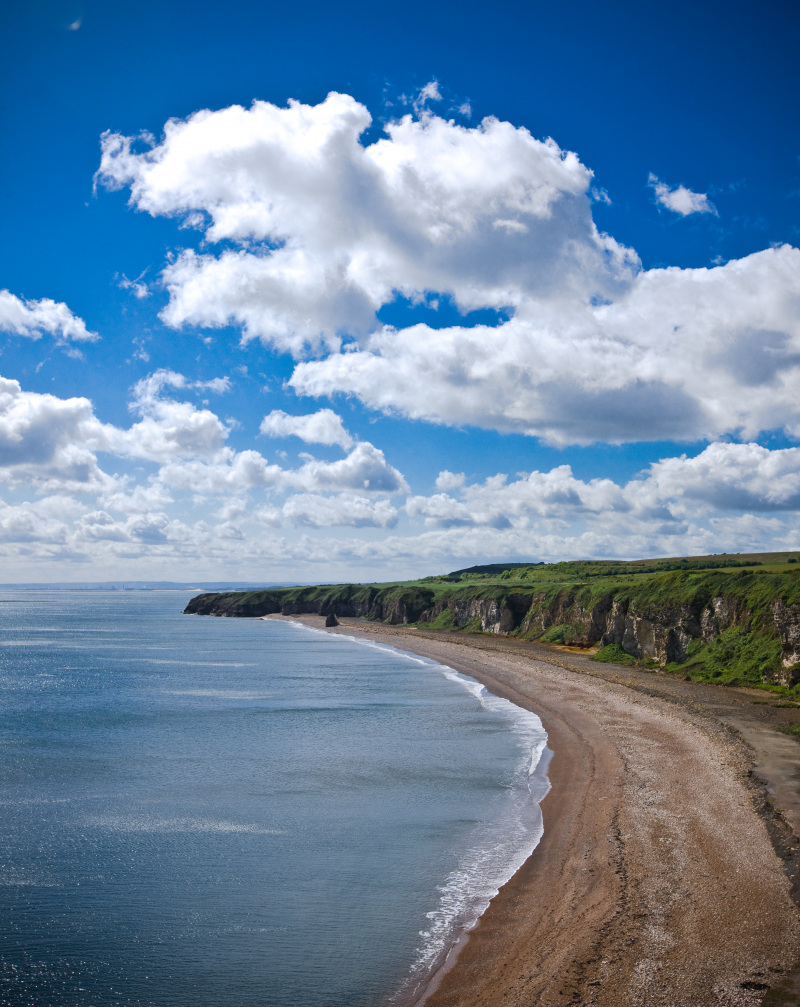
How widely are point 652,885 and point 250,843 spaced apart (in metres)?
11.7

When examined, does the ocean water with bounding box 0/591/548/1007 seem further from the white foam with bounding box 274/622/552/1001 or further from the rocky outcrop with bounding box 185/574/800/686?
the rocky outcrop with bounding box 185/574/800/686

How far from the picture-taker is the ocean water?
43.4 feet

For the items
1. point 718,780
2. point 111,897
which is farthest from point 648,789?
point 111,897

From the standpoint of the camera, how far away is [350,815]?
2219cm

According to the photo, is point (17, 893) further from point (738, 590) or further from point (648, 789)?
point (738, 590)

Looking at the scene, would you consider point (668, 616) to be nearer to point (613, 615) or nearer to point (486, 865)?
point (613, 615)

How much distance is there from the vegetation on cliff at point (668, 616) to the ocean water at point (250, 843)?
20114 mm

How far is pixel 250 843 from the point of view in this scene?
1983cm

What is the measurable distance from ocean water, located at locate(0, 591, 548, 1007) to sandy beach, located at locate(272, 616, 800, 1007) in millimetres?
1067

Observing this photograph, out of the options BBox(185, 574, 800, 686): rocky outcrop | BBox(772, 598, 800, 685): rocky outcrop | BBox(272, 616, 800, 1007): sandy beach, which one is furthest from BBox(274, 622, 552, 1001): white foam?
BBox(185, 574, 800, 686): rocky outcrop

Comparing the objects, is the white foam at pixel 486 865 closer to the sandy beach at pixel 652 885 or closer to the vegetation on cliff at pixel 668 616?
the sandy beach at pixel 652 885

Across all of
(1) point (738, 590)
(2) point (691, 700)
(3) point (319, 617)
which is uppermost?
(1) point (738, 590)

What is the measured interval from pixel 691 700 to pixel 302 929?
3500 centimetres

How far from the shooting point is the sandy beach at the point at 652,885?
38.4ft
